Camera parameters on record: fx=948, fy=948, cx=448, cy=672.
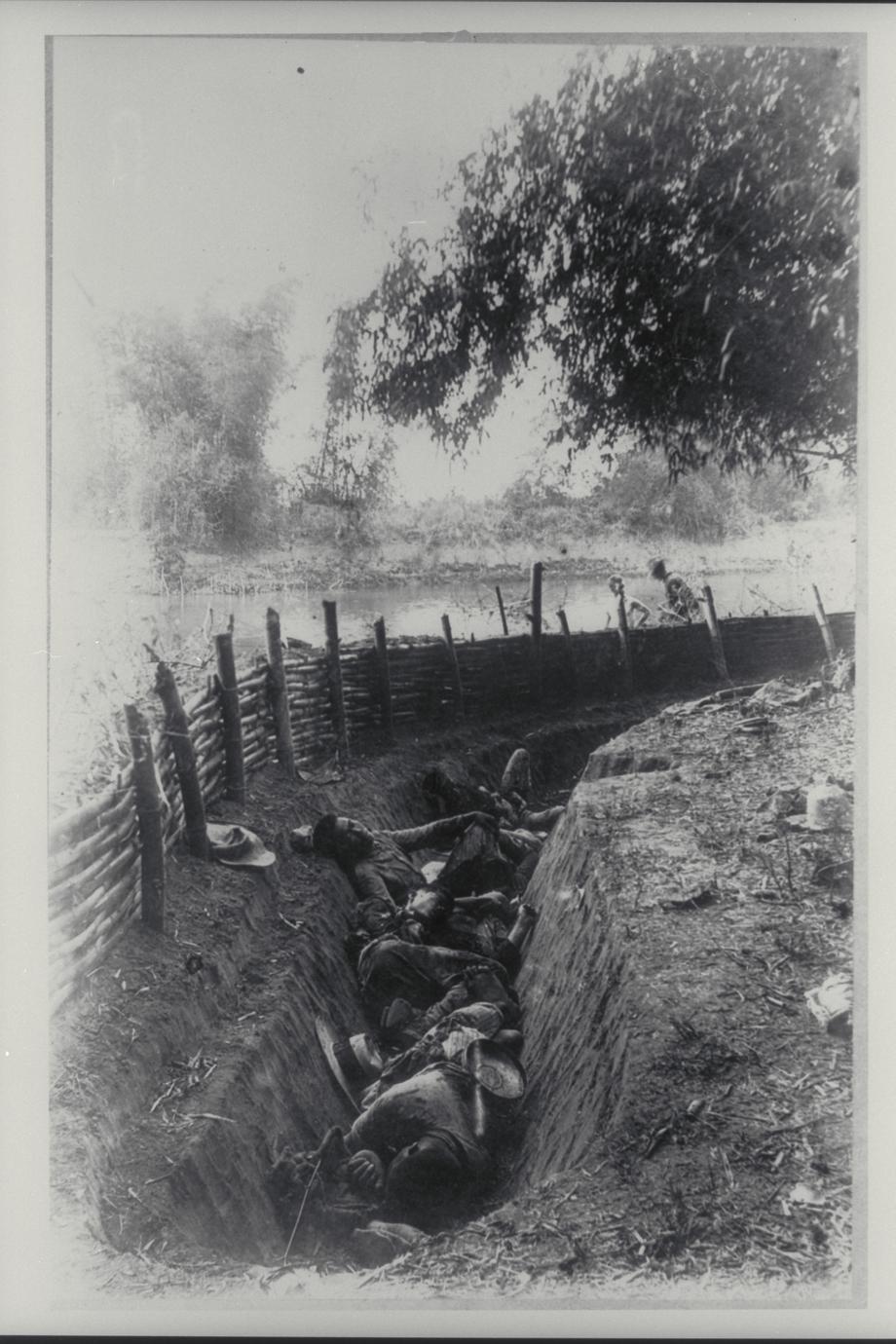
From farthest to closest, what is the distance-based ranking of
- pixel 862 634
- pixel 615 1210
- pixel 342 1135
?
pixel 862 634 → pixel 342 1135 → pixel 615 1210

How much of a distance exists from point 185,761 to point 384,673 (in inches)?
23.4

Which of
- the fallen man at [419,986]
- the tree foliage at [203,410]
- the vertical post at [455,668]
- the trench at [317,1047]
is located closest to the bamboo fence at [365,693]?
the vertical post at [455,668]

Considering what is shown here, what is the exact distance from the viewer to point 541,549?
2.57 metres

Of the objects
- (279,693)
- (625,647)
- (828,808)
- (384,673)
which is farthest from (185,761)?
(828,808)

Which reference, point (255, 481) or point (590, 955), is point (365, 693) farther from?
point (590, 955)

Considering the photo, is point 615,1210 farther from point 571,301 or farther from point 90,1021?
point 571,301

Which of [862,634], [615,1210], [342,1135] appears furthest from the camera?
[862,634]

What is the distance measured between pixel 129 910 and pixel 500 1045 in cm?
102

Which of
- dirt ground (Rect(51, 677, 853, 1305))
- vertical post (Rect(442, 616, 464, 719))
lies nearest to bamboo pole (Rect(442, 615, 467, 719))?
vertical post (Rect(442, 616, 464, 719))

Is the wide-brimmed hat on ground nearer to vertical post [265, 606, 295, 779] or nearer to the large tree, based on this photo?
vertical post [265, 606, 295, 779]

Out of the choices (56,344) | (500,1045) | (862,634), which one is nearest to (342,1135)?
(500,1045)

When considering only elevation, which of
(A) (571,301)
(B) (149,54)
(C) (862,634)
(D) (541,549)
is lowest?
(C) (862,634)

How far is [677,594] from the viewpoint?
266cm

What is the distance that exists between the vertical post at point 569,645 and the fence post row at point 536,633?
0.07 m
